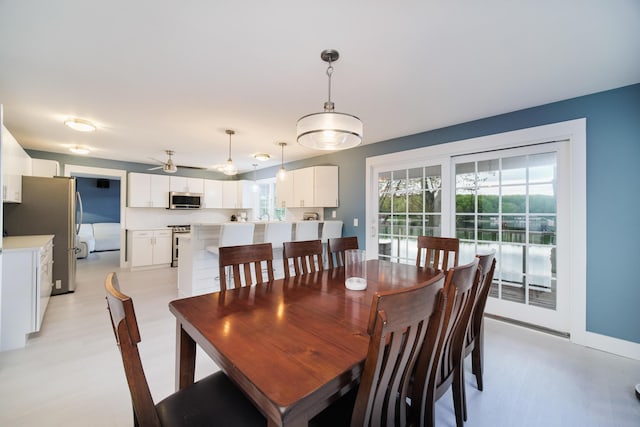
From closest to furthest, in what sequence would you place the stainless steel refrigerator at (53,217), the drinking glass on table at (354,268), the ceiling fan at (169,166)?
the drinking glass on table at (354,268) → the stainless steel refrigerator at (53,217) → the ceiling fan at (169,166)

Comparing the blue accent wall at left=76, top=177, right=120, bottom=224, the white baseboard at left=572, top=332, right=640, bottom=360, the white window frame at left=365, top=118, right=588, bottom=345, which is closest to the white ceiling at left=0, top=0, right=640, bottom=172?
the white window frame at left=365, top=118, right=588, bottom=345

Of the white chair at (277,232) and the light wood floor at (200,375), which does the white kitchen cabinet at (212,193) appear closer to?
the white chair at (277,232)

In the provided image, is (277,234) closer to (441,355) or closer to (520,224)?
(441,355)

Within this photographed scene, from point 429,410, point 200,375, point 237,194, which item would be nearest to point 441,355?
point 429,410

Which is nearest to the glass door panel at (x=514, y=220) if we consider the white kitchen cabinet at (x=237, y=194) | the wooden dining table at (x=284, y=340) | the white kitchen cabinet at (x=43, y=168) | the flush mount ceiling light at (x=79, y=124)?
the wooden dining table at (x=284, y=340)

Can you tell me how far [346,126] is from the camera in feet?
5.34

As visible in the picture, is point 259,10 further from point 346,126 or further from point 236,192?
point 236,192

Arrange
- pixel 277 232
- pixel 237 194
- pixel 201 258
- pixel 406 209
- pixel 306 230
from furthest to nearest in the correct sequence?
pixel 237 194
pixel 306 230
pixel 406 209
pixel 277 232
pixel 201 258

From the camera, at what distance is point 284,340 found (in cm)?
101

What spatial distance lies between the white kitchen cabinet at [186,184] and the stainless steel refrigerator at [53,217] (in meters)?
2.32

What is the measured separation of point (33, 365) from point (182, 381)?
181 cm

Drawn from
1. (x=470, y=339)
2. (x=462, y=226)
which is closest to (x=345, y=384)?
(x=470, y=339)

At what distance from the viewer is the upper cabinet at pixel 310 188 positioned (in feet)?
15.6

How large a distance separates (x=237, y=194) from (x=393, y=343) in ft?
21.9
